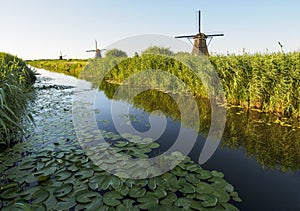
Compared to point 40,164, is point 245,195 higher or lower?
lower

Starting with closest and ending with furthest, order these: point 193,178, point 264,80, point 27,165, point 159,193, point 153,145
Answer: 1. point 159,193
2. point 193,178
3. point 27,165
4. point 153,145
5. point 264,80

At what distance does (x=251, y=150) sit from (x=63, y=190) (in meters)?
2.94

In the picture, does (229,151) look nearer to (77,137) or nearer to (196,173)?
(196,173)

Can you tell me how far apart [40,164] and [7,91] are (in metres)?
1.51

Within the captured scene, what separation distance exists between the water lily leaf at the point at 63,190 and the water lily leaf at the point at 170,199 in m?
0.98

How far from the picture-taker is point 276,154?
3.08 m

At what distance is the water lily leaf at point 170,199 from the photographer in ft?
6.07

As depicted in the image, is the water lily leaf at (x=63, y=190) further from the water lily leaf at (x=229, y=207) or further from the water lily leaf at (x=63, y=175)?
the water lily leaf at (x=229, y=207)

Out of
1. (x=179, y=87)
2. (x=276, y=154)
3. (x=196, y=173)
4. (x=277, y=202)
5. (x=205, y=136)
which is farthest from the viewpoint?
(x=179, y=87)

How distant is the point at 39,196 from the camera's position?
1.89 meters

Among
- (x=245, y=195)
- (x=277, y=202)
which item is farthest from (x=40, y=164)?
(x=277, y=202)

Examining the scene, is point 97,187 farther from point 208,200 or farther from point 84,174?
point 208,200

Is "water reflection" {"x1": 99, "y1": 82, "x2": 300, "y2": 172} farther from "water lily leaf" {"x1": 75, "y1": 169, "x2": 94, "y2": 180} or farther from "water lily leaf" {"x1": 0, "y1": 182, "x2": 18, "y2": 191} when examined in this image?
"water lily leaf" {"x1": 0, "y1": 182, "x2": 18, "y2": 191}

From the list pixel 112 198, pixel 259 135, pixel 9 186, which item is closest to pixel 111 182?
pixel 112 198
